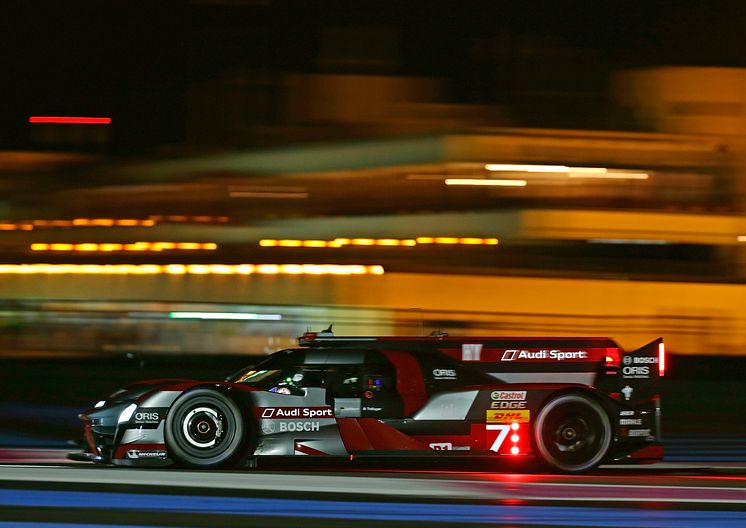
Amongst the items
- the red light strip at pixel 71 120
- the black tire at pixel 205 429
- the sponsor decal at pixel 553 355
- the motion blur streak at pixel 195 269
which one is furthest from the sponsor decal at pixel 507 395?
the red light strip at pixel 71 120

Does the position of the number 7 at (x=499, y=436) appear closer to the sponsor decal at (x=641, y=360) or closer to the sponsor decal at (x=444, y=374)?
the sponsor decal at (x=444, y=374)

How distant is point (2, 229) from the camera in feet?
106

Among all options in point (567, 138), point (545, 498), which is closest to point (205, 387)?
point (545, 498)

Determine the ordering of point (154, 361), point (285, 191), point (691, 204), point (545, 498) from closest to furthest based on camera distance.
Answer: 1. point (545, 498)
2. point (154, 361)
3. point (691, 204)
4. point (285, 191)

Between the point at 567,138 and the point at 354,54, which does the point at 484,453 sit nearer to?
the point at 567,138

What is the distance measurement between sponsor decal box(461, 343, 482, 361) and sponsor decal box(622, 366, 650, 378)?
1195mm

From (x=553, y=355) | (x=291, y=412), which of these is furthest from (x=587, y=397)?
(x=291, y=412)

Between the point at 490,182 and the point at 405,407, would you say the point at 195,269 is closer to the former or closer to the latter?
the point at 490,182

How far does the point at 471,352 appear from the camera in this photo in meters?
8.36

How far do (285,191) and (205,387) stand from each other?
2441 cm

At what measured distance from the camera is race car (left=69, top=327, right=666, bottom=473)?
7855 millimetres

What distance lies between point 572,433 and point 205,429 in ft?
9.65

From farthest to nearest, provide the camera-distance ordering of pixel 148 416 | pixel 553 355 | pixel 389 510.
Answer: pixel 553 355
pixel 148 416
pixel 389 510

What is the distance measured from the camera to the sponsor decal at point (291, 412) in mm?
7898
